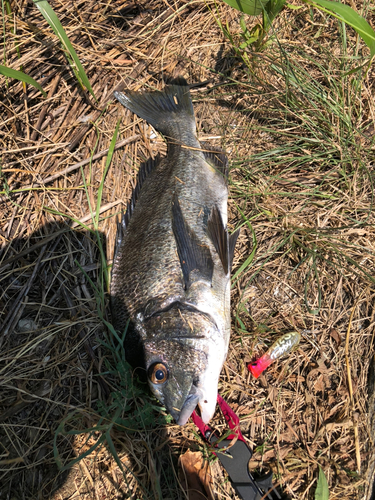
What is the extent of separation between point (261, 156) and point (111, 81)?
1.69 metres

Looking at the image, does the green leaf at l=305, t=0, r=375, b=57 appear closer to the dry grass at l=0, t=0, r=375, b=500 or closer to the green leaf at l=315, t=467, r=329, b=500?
the dry grass at l=0, t=0, r=375, b=500

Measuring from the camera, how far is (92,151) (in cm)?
307

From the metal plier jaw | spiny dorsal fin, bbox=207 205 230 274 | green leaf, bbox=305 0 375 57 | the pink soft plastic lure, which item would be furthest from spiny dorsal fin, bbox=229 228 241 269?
green leaf, bbox=305 0 375 57

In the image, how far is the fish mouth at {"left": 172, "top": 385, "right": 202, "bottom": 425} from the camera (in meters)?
2.22

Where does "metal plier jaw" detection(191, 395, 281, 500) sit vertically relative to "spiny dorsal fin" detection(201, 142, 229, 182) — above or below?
below

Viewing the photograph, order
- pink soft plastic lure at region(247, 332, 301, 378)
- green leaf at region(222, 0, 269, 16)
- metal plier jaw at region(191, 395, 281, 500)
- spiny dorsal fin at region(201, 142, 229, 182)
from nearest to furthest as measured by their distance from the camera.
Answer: metal plier jaw at region(191, 395, 281, 500)
green leaf at region(222, 0, 269, 16)
pink soft plastic lure at region(247, 332, 301, 378)
spiny dorsal fin at region(201, 142, 229, 182)

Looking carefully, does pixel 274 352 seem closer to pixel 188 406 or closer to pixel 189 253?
pixel 188 406

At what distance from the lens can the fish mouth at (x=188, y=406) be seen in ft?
7.29

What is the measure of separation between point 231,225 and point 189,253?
742 mm

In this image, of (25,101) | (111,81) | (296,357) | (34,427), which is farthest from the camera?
(111,81)

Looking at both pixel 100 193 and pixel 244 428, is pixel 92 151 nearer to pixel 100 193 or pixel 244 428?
pixel 100 193

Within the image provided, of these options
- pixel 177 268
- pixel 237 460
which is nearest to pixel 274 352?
pixel 237 460

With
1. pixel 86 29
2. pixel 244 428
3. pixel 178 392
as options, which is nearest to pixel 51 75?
pixel 86 29

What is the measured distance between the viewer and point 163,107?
3166mm
